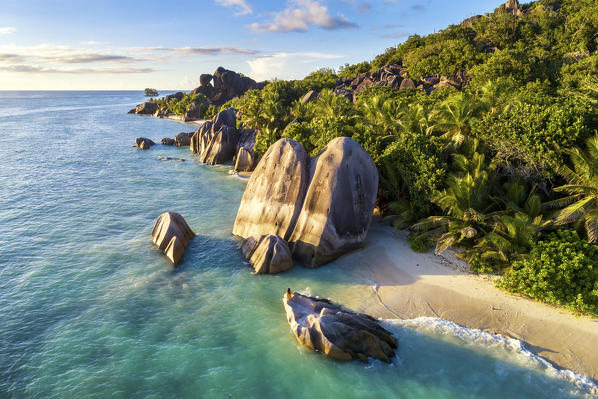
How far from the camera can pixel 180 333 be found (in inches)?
612

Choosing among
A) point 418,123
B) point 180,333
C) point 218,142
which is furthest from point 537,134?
point 218,142

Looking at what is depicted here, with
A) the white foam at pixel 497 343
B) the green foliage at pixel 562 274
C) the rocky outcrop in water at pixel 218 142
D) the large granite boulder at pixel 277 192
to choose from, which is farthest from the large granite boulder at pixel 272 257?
the rocky outcrop in water at pixel 218 142

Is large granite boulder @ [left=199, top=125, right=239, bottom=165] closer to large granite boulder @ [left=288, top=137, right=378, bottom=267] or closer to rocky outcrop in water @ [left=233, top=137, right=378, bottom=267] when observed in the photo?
rocky outcrop in water @ [left=233, top=137, right=378, bottom=267]

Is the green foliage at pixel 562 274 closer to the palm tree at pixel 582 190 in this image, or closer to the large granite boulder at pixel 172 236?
the palm tree at pixel 582 190

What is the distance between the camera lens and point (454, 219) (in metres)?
19.9

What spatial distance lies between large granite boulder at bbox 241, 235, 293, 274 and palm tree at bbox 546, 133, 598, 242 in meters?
14.6

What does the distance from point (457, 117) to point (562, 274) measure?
41.1 feet

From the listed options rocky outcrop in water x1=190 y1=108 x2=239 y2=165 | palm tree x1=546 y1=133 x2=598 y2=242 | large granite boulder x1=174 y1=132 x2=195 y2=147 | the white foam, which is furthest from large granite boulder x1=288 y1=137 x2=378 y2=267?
large granite boulder x1=174 y1=132 x2=195 y2=147

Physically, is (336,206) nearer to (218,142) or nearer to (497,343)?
(497,343)

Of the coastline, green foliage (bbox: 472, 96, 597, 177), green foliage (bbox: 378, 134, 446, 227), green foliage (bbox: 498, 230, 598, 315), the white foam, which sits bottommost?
the white foam

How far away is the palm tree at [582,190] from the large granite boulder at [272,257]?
47.9 ft

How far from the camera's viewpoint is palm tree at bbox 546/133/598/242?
16.2 meters

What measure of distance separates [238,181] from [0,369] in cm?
2820

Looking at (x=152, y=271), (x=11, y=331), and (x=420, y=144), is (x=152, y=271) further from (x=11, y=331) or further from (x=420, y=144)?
(x=420, y=144)
